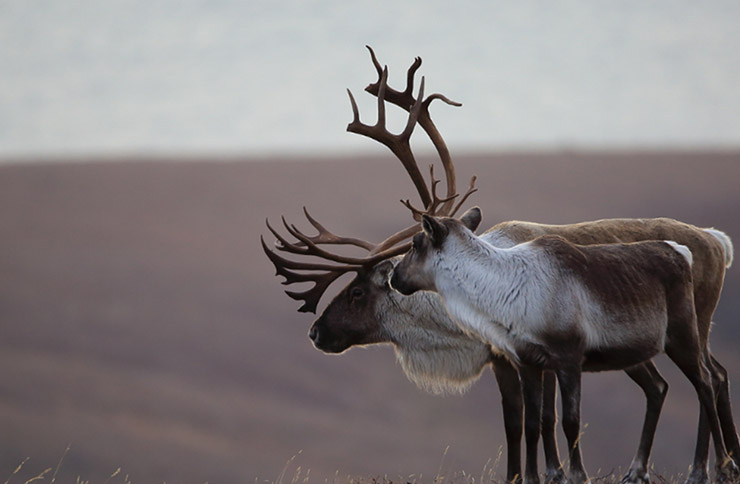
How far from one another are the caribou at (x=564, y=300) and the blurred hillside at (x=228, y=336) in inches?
1009

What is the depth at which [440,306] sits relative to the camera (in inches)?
363

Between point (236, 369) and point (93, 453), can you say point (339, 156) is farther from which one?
point (93, 453)

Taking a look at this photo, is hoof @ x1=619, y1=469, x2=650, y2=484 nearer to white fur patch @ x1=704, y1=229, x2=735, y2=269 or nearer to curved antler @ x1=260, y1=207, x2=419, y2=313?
white fur patch @ x1=704, y1=229, x2=735, y2=269

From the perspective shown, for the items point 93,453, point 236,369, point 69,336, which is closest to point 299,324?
point 236,369

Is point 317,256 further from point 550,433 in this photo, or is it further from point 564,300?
point 564,300

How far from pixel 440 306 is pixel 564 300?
87.8 inches

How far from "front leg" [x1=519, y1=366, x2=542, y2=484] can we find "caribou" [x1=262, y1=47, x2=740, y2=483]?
1.46ft

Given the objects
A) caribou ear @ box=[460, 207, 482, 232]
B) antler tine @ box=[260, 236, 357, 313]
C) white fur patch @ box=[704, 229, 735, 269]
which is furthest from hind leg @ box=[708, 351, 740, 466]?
antler tine @ box=[260, 236, 357, 313]

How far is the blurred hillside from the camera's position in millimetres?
36375

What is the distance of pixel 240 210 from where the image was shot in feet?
174

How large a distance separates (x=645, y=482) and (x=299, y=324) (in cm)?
3697

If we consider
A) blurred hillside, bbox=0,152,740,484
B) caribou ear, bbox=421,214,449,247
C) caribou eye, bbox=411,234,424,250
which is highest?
caribou ear, bbox=421,214,449,247

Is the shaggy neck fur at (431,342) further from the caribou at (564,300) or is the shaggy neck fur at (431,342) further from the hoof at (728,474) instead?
the hoof at (728,474)

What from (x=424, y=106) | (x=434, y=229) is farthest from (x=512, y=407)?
(x=424, y=106)
